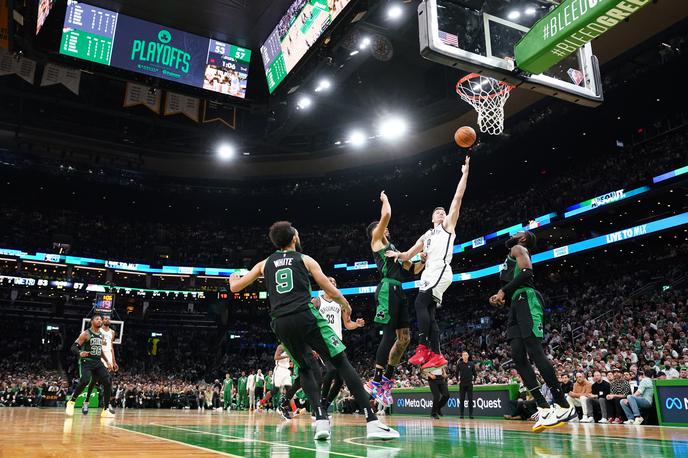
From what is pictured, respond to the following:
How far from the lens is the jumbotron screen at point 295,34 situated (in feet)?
39.1

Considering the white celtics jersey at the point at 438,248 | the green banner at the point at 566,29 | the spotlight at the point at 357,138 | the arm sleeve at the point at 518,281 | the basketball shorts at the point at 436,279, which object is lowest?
the arm sleeve at the point at 518,281

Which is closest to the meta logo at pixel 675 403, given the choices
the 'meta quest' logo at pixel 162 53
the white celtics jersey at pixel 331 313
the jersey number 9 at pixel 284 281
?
the white celtics jersey at pixel 331 313

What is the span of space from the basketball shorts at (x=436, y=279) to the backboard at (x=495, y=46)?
291 centimetres

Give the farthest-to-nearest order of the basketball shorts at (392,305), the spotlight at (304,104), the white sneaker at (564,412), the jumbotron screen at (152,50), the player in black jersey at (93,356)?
1. the spotlight at (304,104)
2. the jumbotron screen at (152,50)
3. the player in black jersey at (93,356)
4. the basketball shorts at (392,305)
5. the white sneaker at (564,412)

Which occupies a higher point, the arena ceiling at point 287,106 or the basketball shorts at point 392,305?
the arena ceiling at point 287,106

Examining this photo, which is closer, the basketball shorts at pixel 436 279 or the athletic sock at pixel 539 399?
the athletic sock at pixel 539 399

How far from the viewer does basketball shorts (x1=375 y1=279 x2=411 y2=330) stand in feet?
21.5

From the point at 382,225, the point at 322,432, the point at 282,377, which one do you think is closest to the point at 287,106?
the point at 282,377

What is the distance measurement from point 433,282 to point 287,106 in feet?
45.9

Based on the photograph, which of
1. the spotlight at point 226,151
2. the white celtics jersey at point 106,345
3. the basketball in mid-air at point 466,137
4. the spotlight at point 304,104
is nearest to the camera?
the basketball in mid-air at point 466,137

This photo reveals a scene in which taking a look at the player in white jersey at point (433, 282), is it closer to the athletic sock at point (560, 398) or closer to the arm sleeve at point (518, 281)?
the arm sleeve at point (518, 281)

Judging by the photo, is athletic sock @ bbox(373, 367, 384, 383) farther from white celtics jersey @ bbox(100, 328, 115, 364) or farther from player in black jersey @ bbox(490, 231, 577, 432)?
white celtics jersey @ bbox(100, 328, 115, 364)

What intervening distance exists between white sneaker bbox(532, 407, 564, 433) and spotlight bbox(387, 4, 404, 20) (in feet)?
42.0

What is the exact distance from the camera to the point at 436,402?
9531mm
